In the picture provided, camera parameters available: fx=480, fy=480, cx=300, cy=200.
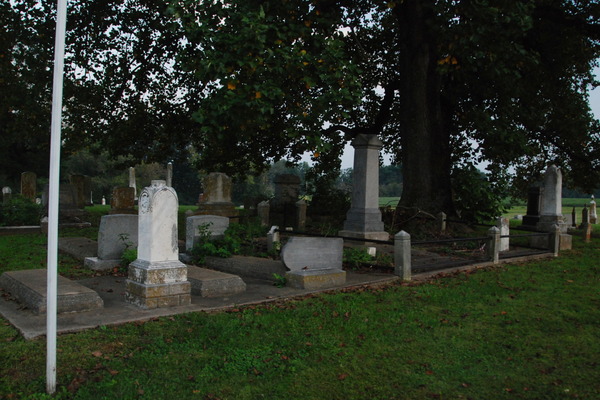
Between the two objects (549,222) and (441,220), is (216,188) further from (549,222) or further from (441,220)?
(549,222)

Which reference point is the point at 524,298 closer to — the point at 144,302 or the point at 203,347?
the point at 203,347

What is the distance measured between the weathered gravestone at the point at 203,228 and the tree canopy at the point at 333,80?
2.01m

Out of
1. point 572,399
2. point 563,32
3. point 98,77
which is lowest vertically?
point 572,399

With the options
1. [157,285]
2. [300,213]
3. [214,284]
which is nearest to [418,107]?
[300,213]

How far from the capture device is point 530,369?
4828 mm

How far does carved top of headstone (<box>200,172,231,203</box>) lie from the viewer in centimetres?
1823

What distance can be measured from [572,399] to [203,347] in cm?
356

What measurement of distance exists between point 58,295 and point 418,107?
12789mm

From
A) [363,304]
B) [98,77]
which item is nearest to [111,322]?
[363,304]

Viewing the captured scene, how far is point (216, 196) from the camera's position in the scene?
18375 mm

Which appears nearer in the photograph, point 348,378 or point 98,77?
point 348,378

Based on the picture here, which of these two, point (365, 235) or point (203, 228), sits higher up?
point (203, 228)

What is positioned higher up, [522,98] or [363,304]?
[522,98]

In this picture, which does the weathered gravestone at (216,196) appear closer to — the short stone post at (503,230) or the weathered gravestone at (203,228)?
the weathered gravestone at (203,228)
